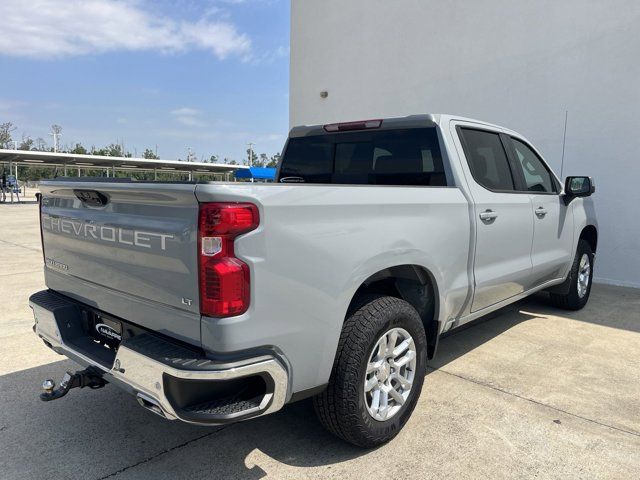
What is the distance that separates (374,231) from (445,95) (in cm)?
706

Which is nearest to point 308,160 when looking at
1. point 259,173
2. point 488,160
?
point 488,160

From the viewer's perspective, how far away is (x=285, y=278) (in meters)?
2.00

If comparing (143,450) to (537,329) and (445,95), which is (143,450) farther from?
(445,95)

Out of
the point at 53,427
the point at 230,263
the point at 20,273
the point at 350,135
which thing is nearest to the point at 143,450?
the point at 53,427

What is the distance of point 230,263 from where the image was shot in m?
1.85

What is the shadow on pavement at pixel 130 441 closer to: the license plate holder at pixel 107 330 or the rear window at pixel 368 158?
the license plate holder at pixel 107 330

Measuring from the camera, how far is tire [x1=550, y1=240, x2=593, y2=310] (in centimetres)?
516

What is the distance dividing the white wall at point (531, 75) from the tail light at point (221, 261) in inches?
271

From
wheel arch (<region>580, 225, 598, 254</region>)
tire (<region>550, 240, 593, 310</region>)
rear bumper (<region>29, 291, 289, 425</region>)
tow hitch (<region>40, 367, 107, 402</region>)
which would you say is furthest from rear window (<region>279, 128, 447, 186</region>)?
wheel arch (<region>580, 225, 598, 254</region>)

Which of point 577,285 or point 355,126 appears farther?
point 577,285

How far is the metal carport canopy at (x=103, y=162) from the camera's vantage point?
90.1 ft

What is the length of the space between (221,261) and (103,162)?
32835 millimetres

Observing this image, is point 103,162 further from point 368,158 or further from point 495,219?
point 495,219

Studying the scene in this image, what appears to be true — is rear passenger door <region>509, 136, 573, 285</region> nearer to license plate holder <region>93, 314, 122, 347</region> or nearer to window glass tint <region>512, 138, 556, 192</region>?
window glass tint <region>512, 138, 556, 192</region>
